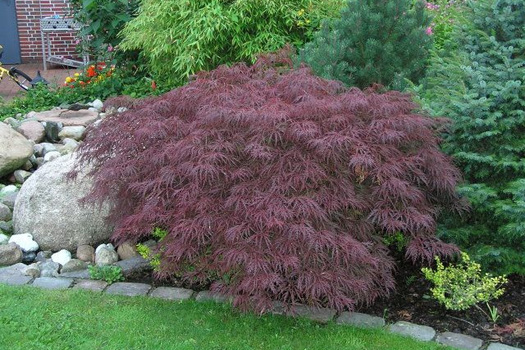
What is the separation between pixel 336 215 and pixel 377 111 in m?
0.76

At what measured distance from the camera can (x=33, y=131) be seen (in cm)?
715

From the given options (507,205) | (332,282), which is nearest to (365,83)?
(507,205)

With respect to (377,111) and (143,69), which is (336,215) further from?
(143,69)

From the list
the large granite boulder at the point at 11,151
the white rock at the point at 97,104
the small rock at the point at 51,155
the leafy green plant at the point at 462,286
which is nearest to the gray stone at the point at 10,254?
the large granite boulder at the point at 11,151

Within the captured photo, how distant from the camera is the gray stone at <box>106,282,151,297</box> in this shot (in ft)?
13.9

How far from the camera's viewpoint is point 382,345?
11.7 ft

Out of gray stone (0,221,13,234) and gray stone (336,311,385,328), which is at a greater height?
gray stone (336,311,385,328)

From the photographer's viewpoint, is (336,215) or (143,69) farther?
(143,69)

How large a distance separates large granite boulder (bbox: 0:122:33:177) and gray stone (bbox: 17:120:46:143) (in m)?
0.87

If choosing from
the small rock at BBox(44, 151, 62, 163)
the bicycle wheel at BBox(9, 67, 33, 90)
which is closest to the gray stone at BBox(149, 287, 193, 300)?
the small rock at BBox(44, 151, 62, 163)

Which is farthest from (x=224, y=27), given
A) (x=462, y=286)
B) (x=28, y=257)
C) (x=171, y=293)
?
(x=462, y=286)

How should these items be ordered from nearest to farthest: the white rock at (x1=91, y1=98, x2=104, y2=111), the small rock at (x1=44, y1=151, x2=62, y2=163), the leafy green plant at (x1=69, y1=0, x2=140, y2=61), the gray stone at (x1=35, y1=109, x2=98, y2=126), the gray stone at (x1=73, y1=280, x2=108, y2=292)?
the gray stone at (x1=73, y1=280, x2=108, y2=292) < the small rock at (x1=44, y1=151, x2=62, y2=163) < the gray stone at (x1=35, y1=109, x2=98, y2=126) < the white rock at (x1=91, y1=98, x2=104, y2=111) < the leafy green plant at (x1=69, y1=0, x2=140, y2=61)

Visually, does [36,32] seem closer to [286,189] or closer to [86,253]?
[86,253]

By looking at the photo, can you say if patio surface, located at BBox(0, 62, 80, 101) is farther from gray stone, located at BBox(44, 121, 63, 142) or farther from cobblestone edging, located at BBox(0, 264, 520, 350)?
cobblestone edging, located at BBox(0, 264, 520, 350)
